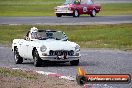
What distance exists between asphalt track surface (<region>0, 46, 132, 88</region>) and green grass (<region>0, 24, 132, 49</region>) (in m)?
3.01

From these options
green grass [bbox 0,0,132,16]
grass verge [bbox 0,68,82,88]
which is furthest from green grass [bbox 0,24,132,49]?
green grass [bbox 0,0,132,16]

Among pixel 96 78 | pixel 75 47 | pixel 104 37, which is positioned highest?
pixel 96 78

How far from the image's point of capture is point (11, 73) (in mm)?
14195

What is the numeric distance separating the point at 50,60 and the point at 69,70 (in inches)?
66.3

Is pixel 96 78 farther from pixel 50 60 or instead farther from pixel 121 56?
pixel 121 56

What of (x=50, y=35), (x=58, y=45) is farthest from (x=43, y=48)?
(x=50, y=35)

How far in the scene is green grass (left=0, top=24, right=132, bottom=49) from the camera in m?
28.9

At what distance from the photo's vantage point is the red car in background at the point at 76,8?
51.8 meters

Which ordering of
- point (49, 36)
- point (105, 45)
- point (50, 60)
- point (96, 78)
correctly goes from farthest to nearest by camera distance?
point (105, 45) → point (49, 36) → point (50, 60) → point (96, 78)

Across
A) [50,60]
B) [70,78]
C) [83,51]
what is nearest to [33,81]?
[70,78]

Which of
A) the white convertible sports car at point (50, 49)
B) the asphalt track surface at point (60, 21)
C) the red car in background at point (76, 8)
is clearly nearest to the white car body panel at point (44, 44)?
the white convertible sports car at point (50, 49)

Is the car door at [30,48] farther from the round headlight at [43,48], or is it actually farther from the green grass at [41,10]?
the green grass at [41,10]

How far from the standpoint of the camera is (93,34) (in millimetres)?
33375

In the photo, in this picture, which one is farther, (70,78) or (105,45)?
(105,45)
